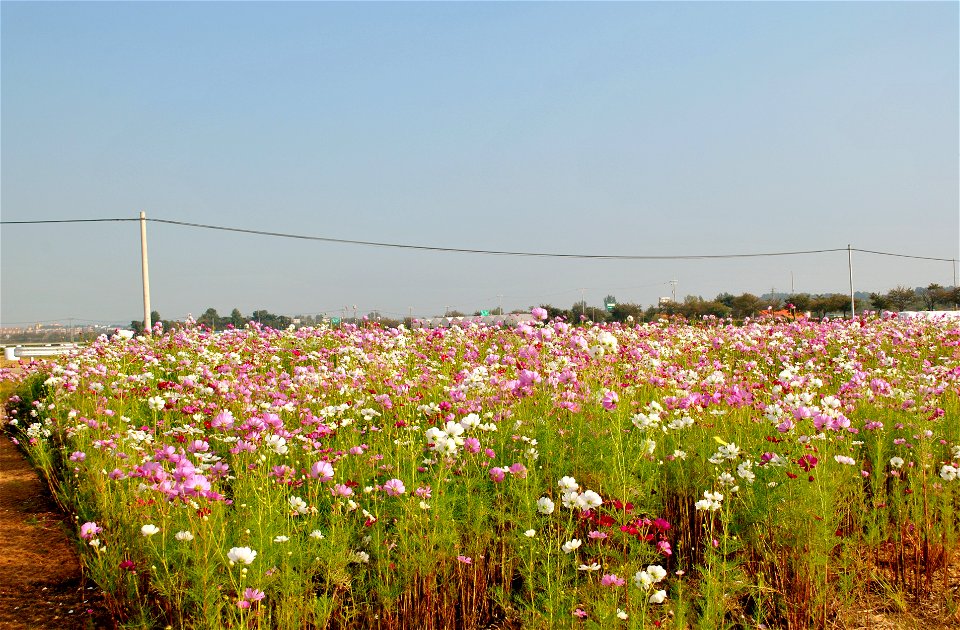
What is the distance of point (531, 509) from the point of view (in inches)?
132

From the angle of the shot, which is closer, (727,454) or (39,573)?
(727,454)

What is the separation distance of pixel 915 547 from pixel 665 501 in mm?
1286

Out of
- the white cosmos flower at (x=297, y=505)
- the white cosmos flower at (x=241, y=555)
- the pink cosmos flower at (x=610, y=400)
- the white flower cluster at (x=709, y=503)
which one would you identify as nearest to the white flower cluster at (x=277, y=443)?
the white cosmos flower at (x=297, y=505)

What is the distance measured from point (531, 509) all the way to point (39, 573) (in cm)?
294

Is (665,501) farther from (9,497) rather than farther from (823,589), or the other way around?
(9,497)

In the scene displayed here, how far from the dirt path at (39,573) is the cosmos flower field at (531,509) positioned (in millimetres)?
205

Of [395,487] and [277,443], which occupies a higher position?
[277,443]

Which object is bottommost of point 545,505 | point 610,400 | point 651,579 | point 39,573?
point 39,573

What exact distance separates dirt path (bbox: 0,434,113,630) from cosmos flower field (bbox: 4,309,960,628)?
8.1 inches

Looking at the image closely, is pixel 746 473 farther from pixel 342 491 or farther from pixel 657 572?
pixel 342 491

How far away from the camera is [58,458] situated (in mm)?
6477

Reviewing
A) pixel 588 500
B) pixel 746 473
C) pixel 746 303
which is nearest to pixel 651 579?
pixel 588 500

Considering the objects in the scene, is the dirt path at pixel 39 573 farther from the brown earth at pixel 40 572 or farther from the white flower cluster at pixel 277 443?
the white flower cluster at pixel 277 443

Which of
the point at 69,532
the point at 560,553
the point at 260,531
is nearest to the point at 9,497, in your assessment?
the point at 69,532
